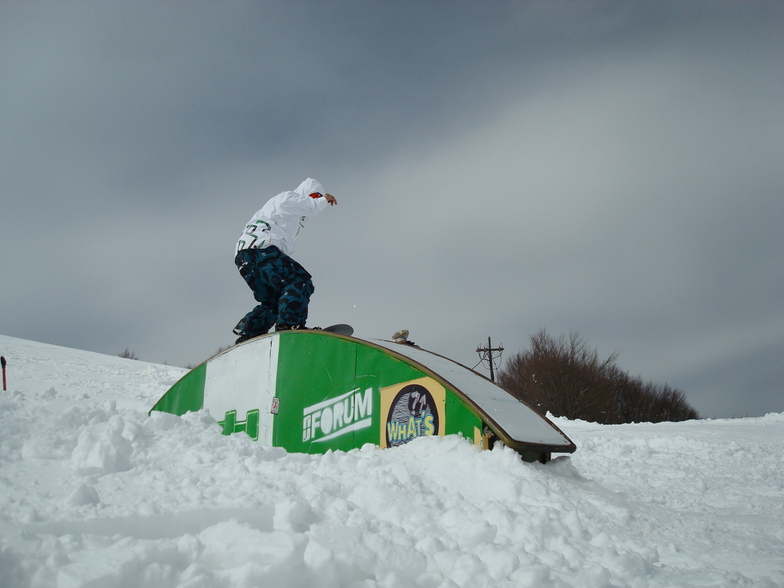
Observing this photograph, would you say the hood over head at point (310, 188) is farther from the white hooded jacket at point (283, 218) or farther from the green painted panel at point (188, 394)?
the green painted panel at point (188, 394)

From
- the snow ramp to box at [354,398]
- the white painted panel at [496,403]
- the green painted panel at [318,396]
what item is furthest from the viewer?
the green painted panel at [318,396]

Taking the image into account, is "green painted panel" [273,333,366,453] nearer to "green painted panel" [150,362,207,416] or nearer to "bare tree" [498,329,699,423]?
"green painted panel" [150,362,207,416]

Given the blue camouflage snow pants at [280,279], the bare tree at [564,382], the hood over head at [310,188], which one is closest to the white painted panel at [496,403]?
the blue camouflage snow pants at [280,279]

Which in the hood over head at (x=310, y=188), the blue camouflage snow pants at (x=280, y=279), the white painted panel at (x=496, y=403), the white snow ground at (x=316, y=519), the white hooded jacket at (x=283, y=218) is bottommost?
the white snow ground at (x=316, y=519)

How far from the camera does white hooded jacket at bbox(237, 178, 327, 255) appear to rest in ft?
17.3

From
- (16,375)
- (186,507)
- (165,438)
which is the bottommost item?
(186,507)

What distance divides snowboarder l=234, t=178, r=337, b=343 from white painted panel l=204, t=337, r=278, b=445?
1.17 ft

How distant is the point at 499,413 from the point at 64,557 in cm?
241

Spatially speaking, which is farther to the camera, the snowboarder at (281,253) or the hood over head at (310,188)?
the hood over head at (310,188)

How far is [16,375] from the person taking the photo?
38.6 ft

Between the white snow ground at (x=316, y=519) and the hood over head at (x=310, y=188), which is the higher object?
the hood over head at (x=310, y=188)

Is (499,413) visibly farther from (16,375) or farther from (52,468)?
(16,375)

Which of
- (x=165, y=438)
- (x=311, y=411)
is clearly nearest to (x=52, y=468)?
(x=165, y=438)

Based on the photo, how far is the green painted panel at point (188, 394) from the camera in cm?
592
